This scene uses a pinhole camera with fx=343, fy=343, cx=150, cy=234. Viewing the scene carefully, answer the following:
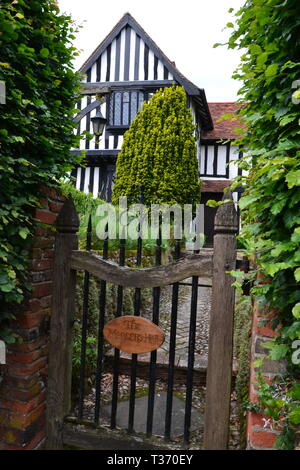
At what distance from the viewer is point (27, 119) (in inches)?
77.2

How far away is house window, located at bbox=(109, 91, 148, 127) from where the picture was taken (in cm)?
1213

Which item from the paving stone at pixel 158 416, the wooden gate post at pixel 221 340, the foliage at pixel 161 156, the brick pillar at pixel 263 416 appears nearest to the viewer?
the brick pillar at pixel 263 416

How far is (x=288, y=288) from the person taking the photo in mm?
1479

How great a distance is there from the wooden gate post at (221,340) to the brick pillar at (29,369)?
1125 mm

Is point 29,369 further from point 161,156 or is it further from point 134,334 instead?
point 161,156

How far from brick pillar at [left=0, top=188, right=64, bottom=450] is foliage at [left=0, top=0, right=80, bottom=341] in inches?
3.9

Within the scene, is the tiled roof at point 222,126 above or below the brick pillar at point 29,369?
above

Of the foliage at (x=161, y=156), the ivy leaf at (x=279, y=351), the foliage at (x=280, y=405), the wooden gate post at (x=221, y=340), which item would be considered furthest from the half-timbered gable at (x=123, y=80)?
the ivy leaf at (x=279, y=351)

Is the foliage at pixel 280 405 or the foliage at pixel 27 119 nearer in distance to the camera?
the foliage at pixel 280 405

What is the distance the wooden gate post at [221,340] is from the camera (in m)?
2.05

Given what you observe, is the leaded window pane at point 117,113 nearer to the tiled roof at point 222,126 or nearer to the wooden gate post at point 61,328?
the tiled roof at point 222,126

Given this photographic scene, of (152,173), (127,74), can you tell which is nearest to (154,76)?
(127,74)
